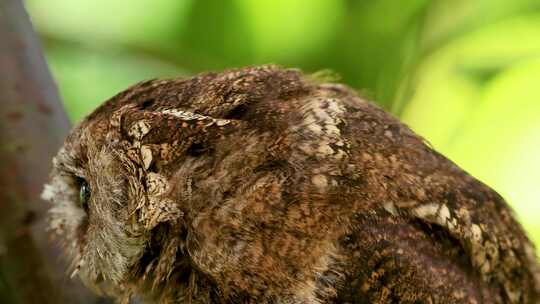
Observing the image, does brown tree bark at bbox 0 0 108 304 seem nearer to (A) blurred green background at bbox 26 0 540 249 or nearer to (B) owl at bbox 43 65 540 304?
(B) owl at bbox 43 65 540 304

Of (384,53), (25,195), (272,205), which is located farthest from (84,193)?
(384,53)

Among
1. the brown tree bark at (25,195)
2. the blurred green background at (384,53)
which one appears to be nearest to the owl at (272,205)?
the brown tree bark at (25,195)

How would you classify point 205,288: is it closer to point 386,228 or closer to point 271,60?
point 386,228

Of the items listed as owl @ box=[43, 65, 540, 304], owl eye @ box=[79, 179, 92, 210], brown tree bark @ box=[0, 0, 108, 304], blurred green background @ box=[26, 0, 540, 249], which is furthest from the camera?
blurred green background @ box=[26, 0, 540, 249]

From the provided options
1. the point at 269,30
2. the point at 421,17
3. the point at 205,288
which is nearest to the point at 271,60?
the point at 269,30

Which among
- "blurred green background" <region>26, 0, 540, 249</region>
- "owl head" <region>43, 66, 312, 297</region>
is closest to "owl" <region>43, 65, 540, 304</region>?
"owl head" <region>43, 66, 312, 297</region>

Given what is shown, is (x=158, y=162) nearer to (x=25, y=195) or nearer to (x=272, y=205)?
(x=272, y=205)
